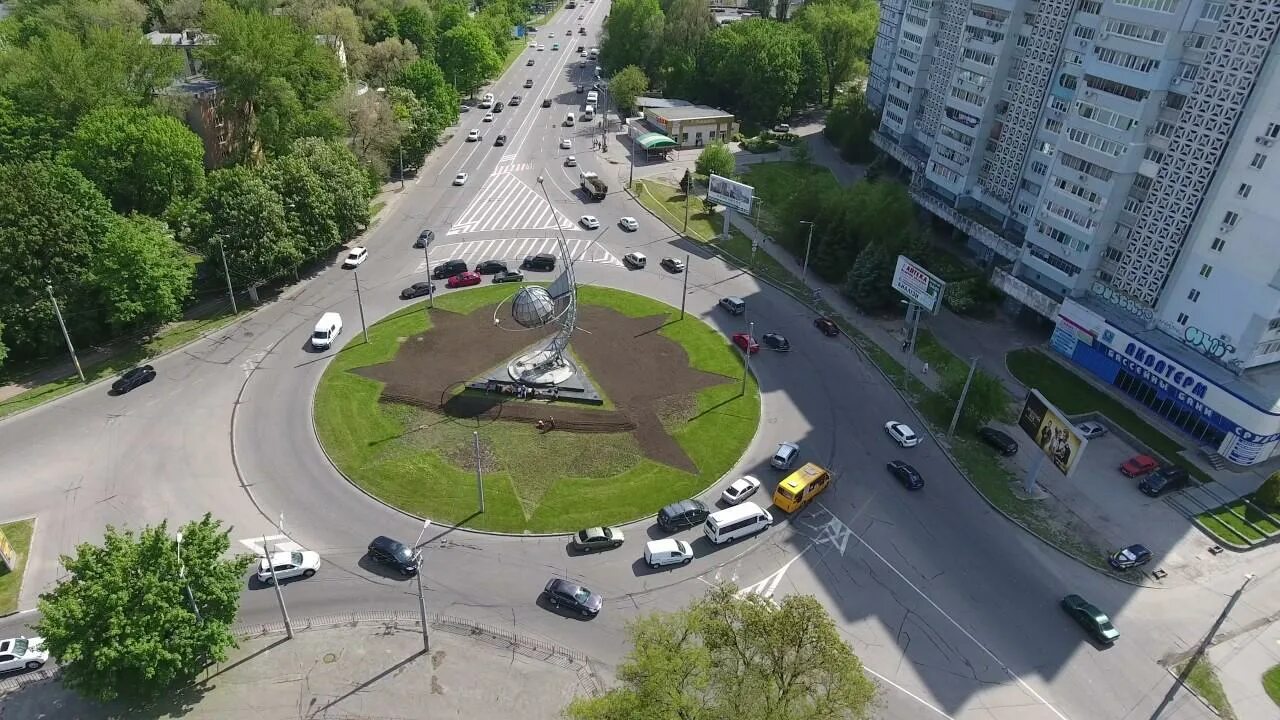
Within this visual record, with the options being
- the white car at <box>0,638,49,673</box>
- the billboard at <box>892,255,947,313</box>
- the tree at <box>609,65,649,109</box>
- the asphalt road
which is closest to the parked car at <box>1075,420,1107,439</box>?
the asphalt road

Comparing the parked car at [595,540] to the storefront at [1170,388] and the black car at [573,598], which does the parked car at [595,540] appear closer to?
the black car at [573,598]

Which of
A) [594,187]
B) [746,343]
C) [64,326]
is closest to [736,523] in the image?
[746,343]

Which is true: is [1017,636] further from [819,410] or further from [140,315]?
[140,315]

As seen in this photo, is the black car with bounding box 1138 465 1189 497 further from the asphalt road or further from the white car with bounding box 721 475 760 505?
the white car with bounding box 721 475 760 505

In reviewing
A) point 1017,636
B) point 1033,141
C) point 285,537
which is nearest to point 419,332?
point 285,537

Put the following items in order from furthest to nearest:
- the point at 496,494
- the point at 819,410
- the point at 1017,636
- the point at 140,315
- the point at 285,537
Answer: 1. the point at 140,315
2. the point at 819,410
3. the point at 496,494
4. the point at 285,537
5. the point at 1017,636

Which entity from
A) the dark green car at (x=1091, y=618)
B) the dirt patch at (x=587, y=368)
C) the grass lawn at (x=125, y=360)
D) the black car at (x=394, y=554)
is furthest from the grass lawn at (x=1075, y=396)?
the grass lawn at (x=125, y=360)

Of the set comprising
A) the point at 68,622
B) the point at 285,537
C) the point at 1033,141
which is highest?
the point at 1033,141
